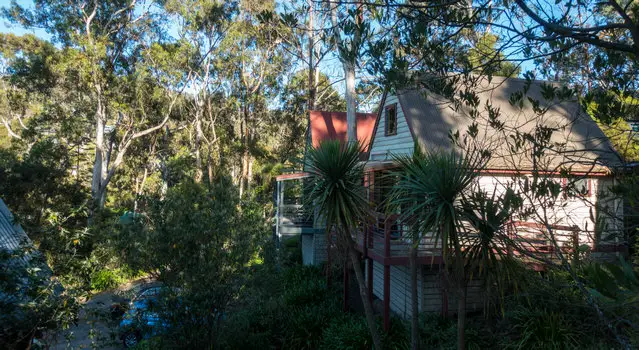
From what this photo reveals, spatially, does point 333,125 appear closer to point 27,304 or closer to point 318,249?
point 318,249

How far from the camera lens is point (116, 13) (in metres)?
22.3

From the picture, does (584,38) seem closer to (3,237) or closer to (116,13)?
(3,237)

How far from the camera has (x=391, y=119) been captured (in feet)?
47.5

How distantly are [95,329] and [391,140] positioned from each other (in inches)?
398

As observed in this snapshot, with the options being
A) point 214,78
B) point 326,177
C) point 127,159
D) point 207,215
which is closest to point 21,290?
point 207,215

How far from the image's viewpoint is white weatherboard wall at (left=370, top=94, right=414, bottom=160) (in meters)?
13.1

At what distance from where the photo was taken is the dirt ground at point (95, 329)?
6309 millimetres

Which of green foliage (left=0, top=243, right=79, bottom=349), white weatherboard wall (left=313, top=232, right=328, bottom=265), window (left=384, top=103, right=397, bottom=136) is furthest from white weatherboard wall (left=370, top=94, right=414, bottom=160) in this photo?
green foliage (left=0, top=243, right=79, bottom=349)

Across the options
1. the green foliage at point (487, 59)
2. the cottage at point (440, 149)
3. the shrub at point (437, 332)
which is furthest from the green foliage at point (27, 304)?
the shrub at point (437, 332)

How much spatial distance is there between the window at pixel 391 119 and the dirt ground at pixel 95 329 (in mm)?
8733

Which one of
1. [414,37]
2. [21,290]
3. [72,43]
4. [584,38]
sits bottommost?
[21,290]

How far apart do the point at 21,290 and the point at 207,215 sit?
3.64 m

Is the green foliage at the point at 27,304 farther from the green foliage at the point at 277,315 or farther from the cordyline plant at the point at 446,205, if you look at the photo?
the cordyline plant at the point at 446,205

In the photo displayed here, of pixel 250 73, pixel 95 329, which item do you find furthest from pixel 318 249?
pixel 250 73
